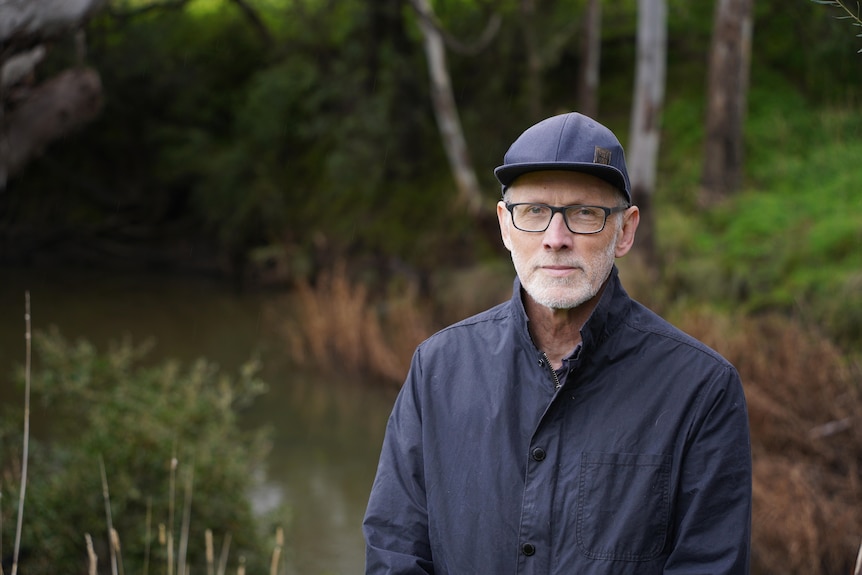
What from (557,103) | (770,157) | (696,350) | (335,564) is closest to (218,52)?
(557,103)

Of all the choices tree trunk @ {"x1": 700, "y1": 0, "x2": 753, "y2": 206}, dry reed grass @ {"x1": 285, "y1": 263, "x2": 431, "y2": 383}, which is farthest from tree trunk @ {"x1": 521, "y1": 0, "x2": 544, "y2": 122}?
dry reed grass @ {"x1": 285, "y1": 263, "x2": 431, "y2": 383}

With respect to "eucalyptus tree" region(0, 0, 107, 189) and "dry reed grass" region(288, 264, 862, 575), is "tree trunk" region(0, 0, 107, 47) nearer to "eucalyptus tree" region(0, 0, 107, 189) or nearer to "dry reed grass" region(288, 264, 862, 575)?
"eucalyptus tree" region(0, 0, 107, 189)

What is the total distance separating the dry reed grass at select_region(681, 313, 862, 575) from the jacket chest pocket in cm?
423

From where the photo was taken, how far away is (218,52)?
18594 mm

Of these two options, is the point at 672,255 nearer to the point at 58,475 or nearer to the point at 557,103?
the point at 557,103

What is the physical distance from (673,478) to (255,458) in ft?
16.6

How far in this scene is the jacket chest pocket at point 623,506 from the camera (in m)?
1.93

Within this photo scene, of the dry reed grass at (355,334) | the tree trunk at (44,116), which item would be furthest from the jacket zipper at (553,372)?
the dry reed grass at (355,334)

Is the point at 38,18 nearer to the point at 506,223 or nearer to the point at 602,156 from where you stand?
the point at 506,223

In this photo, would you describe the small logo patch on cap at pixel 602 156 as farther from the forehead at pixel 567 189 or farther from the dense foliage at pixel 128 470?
the dense foliage at pixel 128 470

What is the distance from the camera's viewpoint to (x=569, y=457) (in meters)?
2.00

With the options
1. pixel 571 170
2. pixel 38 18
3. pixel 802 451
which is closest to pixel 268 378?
pixel 802 451

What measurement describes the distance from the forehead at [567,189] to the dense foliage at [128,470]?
3.14 meters

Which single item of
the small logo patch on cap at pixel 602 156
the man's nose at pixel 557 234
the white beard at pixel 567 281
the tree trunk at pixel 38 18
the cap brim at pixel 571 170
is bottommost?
the white beard at pixel 567 281
